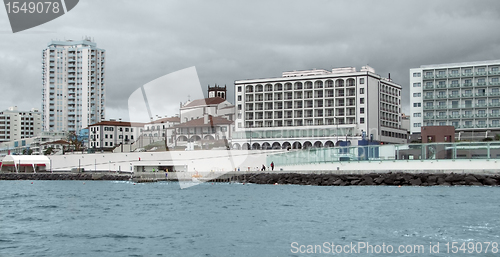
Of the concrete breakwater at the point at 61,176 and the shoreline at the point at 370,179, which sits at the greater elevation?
the shoreline at the point at 370,179

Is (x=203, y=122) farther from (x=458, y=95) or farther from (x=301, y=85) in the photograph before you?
(x=458, y=95)

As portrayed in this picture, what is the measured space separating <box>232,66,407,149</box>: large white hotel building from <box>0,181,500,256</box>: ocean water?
87251 millimetres

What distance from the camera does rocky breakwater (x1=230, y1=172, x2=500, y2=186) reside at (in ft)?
181

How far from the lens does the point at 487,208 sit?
3238 centimetres

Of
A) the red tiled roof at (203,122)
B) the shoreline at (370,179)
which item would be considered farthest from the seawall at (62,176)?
the red tiled roof at (203,122)

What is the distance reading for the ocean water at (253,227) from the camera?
70.7ft

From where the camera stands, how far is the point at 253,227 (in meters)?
27.5

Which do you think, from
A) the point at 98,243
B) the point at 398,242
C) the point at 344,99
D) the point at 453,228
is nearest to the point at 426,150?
the point at 453,228

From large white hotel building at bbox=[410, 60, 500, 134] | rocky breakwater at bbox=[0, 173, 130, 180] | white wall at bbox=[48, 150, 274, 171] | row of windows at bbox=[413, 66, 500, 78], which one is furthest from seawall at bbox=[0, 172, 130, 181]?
row of windows at bbox=[413, 66, 500, 78]

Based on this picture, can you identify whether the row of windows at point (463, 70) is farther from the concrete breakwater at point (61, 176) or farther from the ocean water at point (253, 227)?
the ocean water at point (253, 227)

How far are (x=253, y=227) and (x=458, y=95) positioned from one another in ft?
355

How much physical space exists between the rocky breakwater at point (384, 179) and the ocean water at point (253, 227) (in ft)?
50.1

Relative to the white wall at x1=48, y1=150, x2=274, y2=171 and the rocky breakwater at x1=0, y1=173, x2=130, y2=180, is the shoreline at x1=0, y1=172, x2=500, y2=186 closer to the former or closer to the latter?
the white wall at x1=48, y1=150, x2=274, y2=171

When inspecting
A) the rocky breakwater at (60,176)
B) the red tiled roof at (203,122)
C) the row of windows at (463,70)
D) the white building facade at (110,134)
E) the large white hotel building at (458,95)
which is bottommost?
the rocky breakwater at (60,176)
